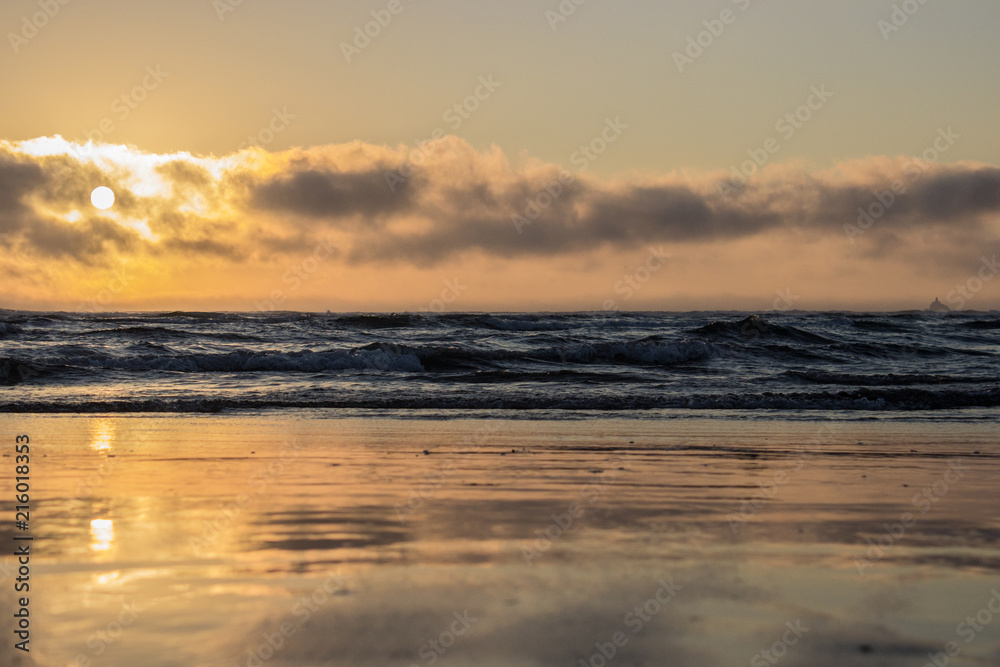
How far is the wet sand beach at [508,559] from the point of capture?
2.80 m

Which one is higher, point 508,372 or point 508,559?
point 508,559

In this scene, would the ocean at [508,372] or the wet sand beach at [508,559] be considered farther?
the ocean at [508,372]

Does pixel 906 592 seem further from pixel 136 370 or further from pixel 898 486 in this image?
pixel 136 370

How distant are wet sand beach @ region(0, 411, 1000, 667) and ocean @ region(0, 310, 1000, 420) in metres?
A: 5.25

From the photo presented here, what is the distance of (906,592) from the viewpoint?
3.38m

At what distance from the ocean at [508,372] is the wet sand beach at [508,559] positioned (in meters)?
5.25

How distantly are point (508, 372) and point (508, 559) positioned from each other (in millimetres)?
13975

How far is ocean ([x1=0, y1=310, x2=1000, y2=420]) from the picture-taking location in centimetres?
1300

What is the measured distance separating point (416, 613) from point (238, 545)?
143 centimetres

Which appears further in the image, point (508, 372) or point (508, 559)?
point (508, 372)

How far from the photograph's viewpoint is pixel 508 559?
152 inches

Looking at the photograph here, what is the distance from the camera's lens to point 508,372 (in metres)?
17.8

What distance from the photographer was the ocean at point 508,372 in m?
13.0

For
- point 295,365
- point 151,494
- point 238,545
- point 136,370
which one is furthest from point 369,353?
point 238,545
